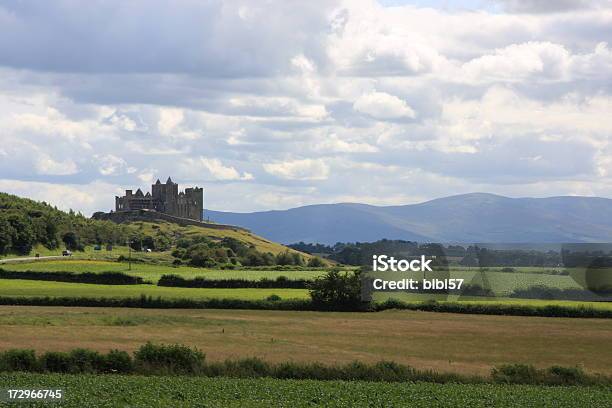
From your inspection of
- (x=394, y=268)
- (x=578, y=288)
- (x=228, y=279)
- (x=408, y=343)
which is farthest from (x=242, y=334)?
(x=228, y=279)

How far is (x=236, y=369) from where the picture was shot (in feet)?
139

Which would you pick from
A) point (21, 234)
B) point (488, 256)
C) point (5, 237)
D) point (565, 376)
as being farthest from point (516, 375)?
point (21, 234)

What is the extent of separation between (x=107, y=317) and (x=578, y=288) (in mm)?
39542

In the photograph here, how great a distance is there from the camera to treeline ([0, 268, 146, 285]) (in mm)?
110856

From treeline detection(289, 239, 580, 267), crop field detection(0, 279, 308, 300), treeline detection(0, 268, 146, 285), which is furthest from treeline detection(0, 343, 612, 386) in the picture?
treeline detection(0, 268, 146, 285)

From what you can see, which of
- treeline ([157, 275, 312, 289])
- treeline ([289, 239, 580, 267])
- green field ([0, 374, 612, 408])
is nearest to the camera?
green field ([0, 374, 612, 408])

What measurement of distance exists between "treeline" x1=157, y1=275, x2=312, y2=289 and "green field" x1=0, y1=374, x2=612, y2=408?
66095mm

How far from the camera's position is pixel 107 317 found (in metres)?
71.4

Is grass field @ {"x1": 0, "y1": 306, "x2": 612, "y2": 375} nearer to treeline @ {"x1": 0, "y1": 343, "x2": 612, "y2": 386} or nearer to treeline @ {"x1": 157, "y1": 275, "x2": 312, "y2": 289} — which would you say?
treeline @ {"x1": 0, "y1": 343, "x2": 612, "y2": 386}

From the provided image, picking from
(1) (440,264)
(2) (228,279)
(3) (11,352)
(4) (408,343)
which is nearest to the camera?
(3) (11,352)

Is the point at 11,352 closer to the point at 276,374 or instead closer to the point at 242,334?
the point at 276,374

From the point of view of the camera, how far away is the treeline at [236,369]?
41594 millimetres

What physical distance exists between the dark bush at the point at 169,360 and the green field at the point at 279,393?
2.69 m

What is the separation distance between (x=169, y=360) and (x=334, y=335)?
23900mm
